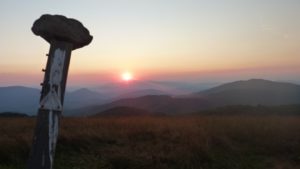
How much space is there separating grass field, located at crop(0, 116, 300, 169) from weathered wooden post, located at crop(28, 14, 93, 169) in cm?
425

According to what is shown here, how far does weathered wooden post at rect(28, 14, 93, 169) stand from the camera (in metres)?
3.73

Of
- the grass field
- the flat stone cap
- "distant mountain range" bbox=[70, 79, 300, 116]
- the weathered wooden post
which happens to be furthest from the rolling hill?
the weathered wooden post

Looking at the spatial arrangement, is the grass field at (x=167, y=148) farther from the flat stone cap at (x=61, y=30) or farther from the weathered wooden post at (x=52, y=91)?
the flat stone cap at (x=61, y=30)

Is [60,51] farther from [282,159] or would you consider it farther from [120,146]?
[282,159]

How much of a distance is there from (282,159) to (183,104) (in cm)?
8183

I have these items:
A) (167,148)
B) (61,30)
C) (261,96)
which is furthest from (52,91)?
(261,96)

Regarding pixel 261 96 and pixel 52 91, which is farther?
pixel 261 96

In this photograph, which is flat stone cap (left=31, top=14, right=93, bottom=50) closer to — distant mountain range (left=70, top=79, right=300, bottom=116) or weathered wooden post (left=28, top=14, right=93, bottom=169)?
weathered wooden post (left=28, top=14, right=93, bottom=169)

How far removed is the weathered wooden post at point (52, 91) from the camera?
373cm

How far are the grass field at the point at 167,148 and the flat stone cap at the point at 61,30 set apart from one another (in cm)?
438

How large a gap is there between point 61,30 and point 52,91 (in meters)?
0.61

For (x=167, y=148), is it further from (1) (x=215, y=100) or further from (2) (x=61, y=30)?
(1) (x=215, y=100)

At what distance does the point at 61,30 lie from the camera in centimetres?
385

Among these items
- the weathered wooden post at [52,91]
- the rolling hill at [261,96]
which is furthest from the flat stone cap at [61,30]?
the rolling hill at [261,96]
